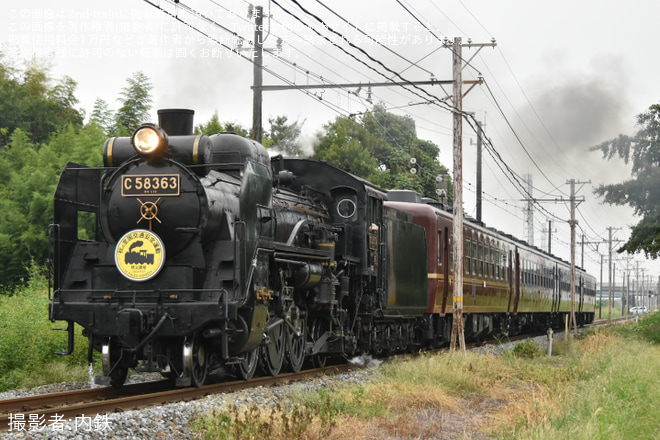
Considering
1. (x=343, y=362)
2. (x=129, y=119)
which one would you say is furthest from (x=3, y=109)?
(x=343, y=362)

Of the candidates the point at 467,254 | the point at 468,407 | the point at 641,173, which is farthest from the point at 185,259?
the point at 641,173

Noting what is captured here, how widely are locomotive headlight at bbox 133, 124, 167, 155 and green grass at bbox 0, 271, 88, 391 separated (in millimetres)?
4161

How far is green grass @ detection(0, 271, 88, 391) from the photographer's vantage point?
1240 centimetres

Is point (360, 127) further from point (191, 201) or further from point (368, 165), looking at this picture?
point (191, 201)

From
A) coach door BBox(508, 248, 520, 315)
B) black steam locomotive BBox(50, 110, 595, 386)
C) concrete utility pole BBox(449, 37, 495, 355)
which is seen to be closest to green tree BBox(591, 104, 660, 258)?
coach door BBox(508, 248, 520, 315)

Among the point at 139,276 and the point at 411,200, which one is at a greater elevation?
the point at 411,200

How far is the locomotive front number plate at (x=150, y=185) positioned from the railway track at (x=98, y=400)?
247 centimetres

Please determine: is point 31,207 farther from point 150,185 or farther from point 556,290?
point 556,290

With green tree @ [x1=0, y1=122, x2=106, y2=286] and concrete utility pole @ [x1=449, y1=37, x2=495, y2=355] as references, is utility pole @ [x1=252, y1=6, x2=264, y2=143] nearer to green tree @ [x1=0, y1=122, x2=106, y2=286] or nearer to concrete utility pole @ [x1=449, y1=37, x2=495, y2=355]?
concrete utility pole @ [x1=449, y1=37, x2=495, y2=355]

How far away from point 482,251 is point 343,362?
347 inches

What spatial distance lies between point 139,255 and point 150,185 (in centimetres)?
89

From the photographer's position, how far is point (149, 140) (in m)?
10.3

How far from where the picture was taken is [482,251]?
2389 cm

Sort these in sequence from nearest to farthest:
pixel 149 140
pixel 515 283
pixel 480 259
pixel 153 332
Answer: pixel 153 332, pixel 149 140, pixel 480 259, pixel 515 283
